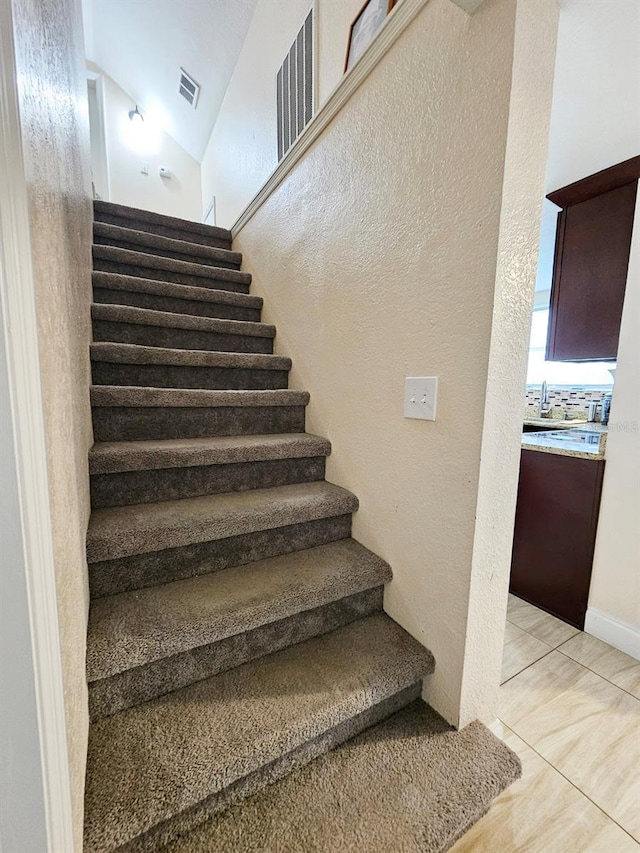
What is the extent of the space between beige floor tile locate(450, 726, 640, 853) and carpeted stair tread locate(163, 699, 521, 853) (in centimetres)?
5

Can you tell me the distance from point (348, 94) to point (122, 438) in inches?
62.0

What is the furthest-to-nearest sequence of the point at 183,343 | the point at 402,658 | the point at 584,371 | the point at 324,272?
the point at 584,371, the point at 183,343, the point at 324,272, the point at 402,658

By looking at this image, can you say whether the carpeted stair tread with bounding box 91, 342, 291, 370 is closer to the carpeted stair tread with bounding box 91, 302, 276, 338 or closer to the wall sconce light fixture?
the carpeted stair tread with bounding box 91, 302, 276, 338

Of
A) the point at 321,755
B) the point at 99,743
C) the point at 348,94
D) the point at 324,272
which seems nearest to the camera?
the point at 99,743

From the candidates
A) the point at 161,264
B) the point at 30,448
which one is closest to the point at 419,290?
the point at 30,448

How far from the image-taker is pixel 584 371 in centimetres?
324

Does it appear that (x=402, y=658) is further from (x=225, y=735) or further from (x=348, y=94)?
(x=348, y=94)

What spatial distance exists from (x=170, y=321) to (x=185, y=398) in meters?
0.51

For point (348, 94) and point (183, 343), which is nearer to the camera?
point (348, 94)

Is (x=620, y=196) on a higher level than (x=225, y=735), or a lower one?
higher

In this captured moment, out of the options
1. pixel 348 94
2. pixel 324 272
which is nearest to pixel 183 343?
pixel 324 272

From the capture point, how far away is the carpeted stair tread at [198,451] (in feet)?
3.91

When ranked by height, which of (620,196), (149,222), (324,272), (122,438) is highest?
(149,222)

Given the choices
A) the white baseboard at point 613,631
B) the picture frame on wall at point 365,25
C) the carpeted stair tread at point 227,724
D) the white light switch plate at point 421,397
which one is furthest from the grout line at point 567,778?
the picture frame on wall at point 365,25
